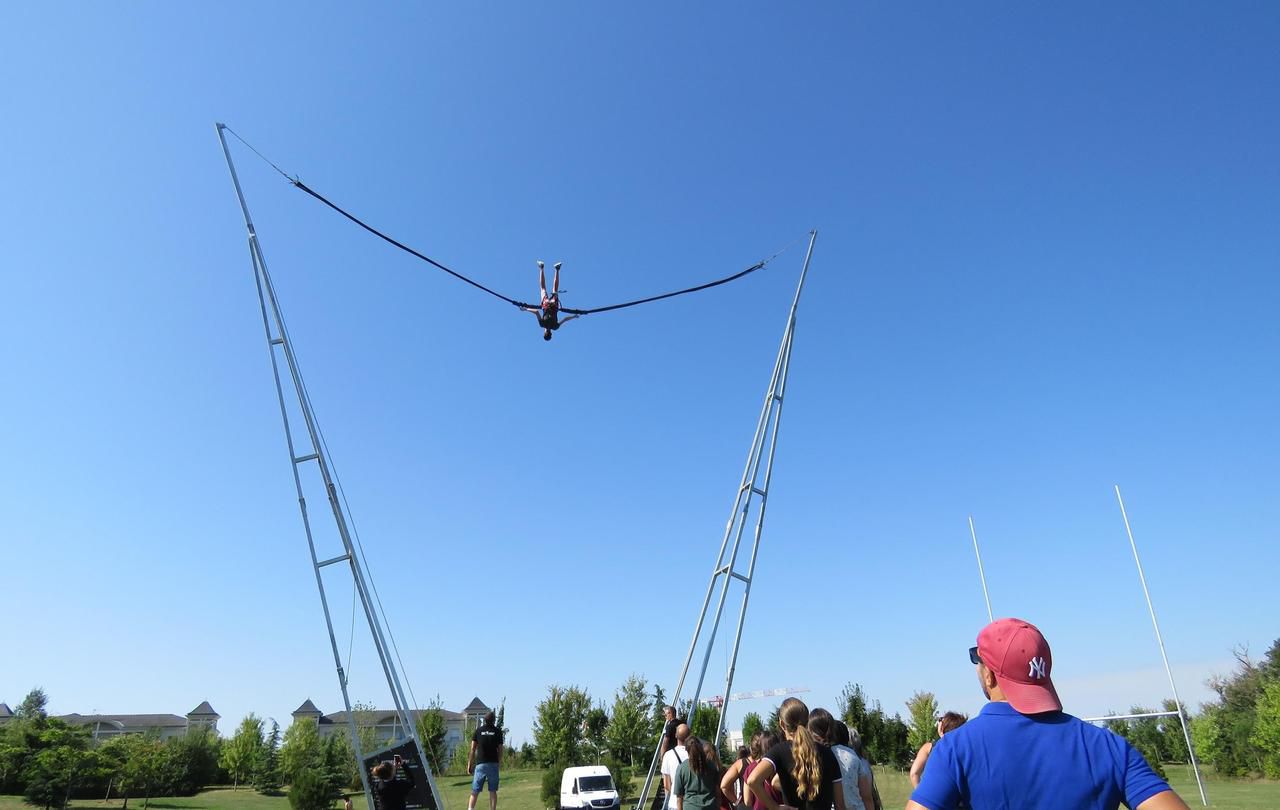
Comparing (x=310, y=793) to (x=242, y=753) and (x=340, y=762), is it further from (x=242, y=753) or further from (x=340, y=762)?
(x=242, y=753)

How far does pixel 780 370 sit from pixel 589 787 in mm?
16631

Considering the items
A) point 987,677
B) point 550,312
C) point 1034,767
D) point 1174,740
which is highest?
point 550,312

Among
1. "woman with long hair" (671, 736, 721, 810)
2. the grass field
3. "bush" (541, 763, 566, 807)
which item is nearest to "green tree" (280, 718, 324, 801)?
the grass field

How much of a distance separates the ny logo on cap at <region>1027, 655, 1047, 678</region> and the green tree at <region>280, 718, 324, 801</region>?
46203 millimetres

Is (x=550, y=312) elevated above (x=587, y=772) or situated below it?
above

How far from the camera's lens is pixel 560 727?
4084 cm

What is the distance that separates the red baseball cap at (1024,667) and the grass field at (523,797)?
20.6 metres

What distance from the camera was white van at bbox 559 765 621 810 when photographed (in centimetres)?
2117

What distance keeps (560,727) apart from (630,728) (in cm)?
386

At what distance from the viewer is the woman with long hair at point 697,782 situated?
657 centimetres

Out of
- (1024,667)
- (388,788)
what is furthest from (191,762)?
(1024,667)

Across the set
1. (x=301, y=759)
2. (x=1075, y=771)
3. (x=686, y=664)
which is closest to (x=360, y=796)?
(x=301, y=759)

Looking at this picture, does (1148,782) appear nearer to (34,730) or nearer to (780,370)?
(780,370)

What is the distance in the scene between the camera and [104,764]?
1464 inches
